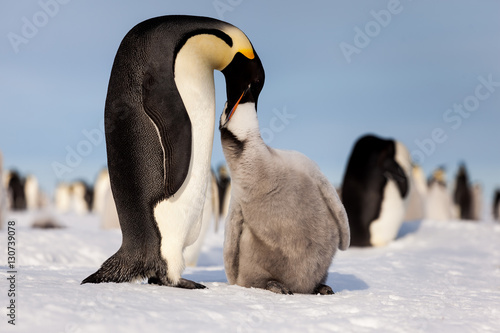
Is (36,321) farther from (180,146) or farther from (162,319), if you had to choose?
(180,146)

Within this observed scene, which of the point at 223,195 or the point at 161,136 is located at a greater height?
the point at 161,136

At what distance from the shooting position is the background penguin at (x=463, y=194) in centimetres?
1939

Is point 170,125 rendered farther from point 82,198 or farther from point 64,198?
point 64,198

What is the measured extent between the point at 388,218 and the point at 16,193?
20.1m

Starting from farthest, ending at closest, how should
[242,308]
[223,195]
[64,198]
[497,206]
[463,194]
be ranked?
1. [64,198]
2. [497,206]
3. [463,194]
4. [223,195]
5. [242,308]

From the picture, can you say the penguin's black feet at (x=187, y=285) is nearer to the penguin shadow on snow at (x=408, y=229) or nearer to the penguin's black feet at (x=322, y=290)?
the penguin's black feet at (x=322, y=290)

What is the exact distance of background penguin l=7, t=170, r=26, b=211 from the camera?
24312 millimetres

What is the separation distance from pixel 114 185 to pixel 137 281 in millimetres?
567

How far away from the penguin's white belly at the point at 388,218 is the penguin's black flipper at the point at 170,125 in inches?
222

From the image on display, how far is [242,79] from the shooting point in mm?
3346

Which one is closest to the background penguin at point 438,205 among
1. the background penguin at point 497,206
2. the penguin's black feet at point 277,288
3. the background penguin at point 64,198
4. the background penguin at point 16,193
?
the background penguin at point 497,206

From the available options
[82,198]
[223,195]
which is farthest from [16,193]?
[223,195]

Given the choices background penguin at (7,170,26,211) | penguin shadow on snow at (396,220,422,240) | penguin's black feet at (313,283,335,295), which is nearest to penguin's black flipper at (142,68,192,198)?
penguin's black feet at (313,283,335,295)

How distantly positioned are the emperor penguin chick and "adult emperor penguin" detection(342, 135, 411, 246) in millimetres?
4976
